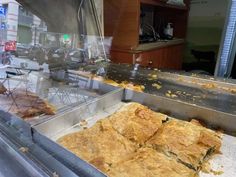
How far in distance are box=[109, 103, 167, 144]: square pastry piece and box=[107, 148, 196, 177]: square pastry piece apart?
0.12m

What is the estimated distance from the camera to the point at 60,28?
2002 mm

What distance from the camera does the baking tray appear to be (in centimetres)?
78

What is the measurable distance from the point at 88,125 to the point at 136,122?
0.69 feet

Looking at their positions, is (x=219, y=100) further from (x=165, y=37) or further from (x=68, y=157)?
(x=165, y=37)

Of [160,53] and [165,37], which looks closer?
[160,53]

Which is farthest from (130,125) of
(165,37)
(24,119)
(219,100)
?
(165,37)

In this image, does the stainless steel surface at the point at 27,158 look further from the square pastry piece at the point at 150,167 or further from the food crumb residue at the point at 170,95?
the food crumb residue at the point at 170,95

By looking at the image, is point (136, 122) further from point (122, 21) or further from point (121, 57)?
point (122, 21)

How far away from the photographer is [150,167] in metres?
0.76

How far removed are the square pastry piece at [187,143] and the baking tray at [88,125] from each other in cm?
4

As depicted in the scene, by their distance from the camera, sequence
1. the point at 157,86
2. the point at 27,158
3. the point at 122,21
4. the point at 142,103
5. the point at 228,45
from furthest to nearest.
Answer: the point at 122,21, the point at 228,45, the point at 157,86, the point at 142,103, the point at 27,158

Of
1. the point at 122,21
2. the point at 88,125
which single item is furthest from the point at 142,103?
the point at 122,21

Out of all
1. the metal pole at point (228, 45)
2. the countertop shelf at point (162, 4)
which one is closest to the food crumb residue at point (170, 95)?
the metal pole at point (228, 45)

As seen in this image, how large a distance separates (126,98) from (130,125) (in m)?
0.34
